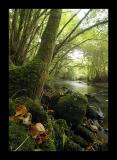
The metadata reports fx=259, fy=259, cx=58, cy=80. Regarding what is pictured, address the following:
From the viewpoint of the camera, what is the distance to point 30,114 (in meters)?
3.14

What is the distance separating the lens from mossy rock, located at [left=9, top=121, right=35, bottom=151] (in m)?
2.74

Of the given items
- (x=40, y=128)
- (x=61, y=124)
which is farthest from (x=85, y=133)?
(x=40, y=128)

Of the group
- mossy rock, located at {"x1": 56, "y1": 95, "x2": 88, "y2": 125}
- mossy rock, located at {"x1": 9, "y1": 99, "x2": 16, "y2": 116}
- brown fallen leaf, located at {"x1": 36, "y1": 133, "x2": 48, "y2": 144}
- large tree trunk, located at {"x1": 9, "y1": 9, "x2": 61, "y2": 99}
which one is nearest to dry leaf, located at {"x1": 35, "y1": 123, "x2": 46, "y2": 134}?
brown fallen leaf, located at {"x1": 36, "y1": 133, "x2": 48, "y2": 144}

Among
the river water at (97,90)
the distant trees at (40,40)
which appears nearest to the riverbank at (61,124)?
the river water at (97,90)

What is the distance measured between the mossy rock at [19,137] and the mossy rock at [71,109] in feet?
4.54

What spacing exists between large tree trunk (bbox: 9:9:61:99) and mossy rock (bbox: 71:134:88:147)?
862mm

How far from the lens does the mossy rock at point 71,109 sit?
167 inches

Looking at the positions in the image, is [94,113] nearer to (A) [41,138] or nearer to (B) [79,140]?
(B) [79,140]

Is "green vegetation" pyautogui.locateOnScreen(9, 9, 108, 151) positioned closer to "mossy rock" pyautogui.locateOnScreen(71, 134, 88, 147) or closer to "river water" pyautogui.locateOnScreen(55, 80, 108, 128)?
"mossy rock" pyautogui.locateOnScreen(71, 134, 88, 147)

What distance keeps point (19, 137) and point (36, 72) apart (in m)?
1.20

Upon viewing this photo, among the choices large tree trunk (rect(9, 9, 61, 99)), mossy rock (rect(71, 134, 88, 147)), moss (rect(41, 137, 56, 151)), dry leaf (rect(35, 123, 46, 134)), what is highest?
large tree trunk (rect(9, 9, 61, 99))

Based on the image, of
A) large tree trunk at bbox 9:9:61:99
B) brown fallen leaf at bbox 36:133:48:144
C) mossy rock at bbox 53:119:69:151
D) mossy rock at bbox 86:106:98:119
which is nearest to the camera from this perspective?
brown fallen leaf at bbox 36:133:48:144

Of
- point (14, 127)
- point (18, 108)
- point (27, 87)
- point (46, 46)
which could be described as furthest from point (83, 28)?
point (14, 127)
